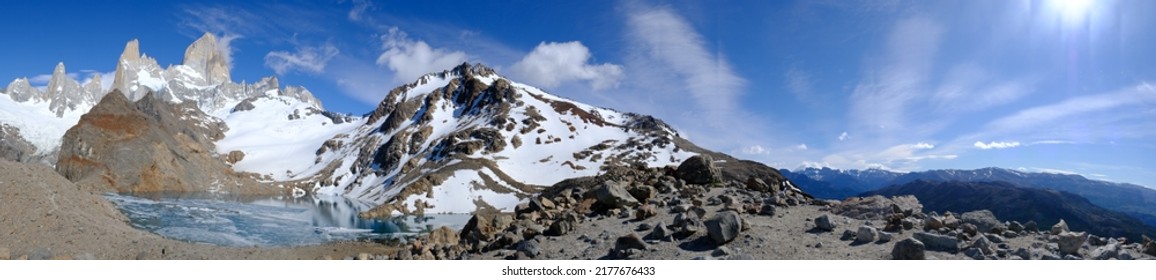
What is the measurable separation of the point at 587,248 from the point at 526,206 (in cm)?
868

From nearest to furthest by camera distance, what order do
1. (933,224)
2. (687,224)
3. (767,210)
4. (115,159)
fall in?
(933,224) → (687,224) → (767,210) → (115,159)

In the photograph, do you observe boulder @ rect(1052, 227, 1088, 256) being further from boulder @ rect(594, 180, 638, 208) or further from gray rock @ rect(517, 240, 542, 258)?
gray rock @ rect(517, 240, 542, 258)

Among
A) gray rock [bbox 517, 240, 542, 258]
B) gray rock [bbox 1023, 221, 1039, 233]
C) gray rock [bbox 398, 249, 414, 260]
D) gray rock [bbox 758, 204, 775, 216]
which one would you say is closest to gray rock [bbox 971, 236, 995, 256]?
gray rock [bbox 1023, 221, 1039, 233]

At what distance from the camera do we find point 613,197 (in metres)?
19.7

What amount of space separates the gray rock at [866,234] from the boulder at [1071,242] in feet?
11.7

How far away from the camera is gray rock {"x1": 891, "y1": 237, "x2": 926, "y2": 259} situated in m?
11.2

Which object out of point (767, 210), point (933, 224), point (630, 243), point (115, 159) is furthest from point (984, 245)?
point (115, 159)

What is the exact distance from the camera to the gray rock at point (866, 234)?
43.0ft

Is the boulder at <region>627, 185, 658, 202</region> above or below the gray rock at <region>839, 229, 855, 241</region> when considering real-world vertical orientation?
above

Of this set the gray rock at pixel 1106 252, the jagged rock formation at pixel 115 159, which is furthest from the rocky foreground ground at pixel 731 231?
the jagged rock formation at pixel 115 159

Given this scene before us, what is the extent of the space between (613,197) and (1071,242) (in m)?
12.2

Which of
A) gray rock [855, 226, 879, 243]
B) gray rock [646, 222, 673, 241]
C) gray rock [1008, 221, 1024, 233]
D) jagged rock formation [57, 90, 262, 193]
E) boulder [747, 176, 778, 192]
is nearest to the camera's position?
gray rock [855, 226, 879, 243]

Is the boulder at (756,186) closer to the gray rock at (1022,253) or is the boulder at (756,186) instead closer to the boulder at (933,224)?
the boulder at (933,224)

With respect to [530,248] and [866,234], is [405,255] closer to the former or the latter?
[530,248]
